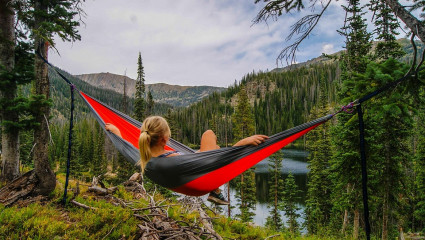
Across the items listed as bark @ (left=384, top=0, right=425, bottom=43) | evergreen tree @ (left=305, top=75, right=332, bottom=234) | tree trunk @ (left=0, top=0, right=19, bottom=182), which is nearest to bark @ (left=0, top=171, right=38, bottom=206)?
tree trunk @ (left=0, top=0, right=19, bottom=182)

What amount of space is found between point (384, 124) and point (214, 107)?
67.6 metres

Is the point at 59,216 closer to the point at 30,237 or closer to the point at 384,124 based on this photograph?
the point at 30,237

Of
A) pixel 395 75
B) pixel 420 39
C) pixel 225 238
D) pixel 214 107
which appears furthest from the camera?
pixel 214 107

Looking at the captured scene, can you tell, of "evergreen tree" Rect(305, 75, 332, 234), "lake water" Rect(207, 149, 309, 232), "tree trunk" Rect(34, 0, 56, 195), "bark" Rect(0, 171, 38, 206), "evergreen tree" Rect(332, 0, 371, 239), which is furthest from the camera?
"lake water" Rect(207, 149, 309, 232)

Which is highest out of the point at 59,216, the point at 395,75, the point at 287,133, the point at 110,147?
the point at 395,75

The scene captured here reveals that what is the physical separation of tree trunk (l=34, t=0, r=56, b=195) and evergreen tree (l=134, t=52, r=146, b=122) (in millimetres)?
12862

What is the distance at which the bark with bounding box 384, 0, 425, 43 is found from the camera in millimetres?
2225

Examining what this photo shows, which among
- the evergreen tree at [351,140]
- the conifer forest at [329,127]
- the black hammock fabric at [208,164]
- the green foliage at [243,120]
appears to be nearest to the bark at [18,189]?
the conifer forest at [329,127]

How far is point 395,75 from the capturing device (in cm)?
205

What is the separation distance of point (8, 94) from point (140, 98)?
13093mm

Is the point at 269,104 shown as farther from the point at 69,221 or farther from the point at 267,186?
the point at 69,221

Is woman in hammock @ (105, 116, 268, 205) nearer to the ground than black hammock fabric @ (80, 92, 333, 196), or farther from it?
farther from it

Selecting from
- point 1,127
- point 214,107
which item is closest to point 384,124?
point 1,127

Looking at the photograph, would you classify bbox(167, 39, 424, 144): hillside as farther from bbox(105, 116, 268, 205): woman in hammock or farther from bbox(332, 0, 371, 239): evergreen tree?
bbox(105, 116, 268, 205): woman in hammock
